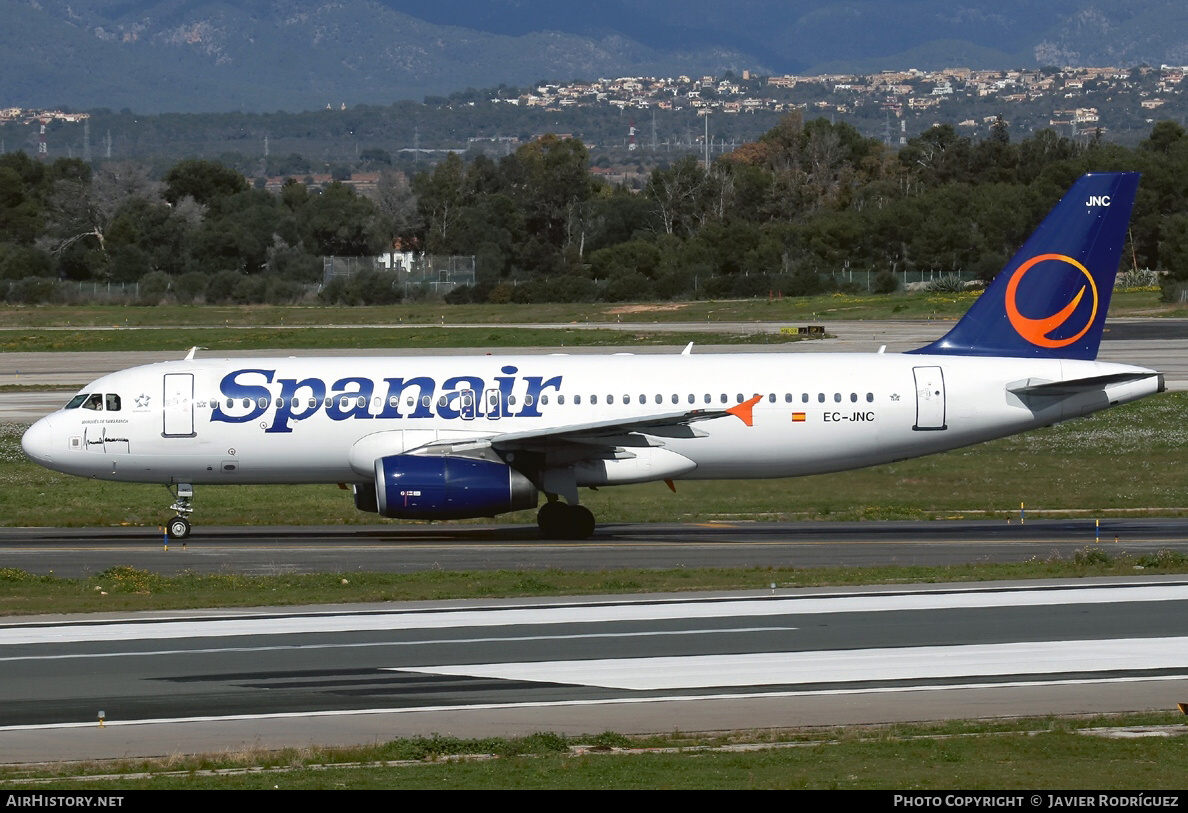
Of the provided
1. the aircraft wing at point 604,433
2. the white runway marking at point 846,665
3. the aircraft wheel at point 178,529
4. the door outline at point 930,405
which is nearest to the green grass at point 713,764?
the white runway marking at point 846,665

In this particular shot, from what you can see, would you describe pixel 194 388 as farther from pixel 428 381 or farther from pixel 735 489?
pixel 735 489

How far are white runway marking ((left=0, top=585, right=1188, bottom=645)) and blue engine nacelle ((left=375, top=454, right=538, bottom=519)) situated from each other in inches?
317

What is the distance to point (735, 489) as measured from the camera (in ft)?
119

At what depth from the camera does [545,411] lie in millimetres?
34719

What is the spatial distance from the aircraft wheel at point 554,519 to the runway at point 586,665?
8920 millimetres

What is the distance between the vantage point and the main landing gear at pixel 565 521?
113 feet

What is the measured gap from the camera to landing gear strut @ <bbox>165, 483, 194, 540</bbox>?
33812mm

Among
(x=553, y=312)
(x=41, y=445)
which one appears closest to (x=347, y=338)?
(x=553, y=312)

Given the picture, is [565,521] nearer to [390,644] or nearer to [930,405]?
[930,405]

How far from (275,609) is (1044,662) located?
36.9 ft

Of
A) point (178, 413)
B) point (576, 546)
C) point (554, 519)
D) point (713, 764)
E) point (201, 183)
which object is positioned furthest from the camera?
point (201, 183)

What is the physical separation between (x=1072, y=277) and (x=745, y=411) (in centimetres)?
788

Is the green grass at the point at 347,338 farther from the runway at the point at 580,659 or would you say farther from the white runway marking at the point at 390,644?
the white runway marking at the point at 390,644

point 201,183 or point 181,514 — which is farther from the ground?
point 201,183
